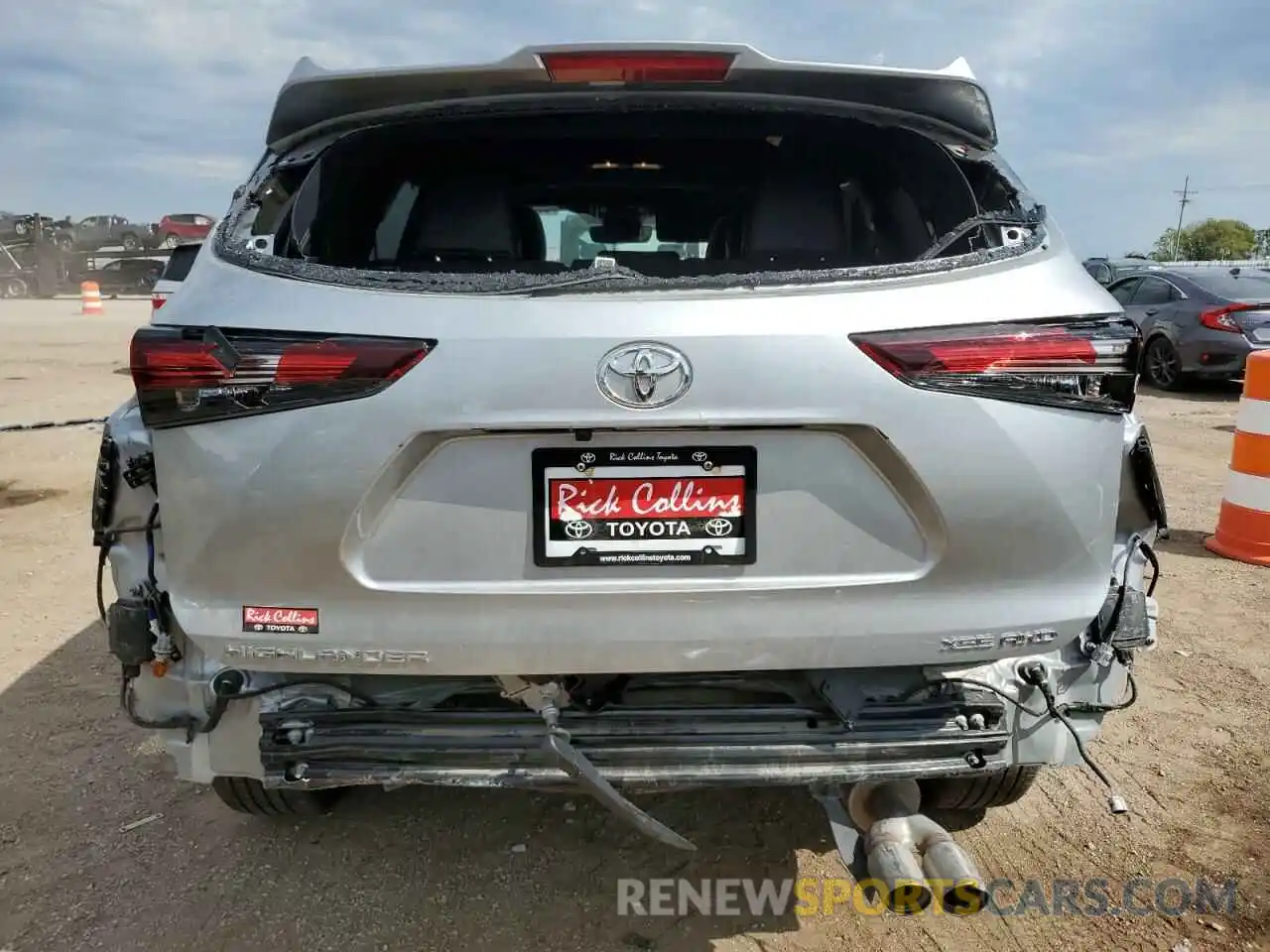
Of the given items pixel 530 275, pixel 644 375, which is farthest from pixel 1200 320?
pixel 644 375

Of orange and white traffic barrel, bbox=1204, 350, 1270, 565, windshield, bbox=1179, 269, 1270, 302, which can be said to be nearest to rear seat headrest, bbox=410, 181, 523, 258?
orange and white traffic barrel, bbox=1204, 350, 1270, 565

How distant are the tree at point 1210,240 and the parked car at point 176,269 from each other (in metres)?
80.4

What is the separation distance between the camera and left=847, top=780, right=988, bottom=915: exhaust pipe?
1.86m

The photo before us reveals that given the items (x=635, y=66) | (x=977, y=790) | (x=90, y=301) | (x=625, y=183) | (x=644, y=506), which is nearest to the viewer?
(x=644, y=506)

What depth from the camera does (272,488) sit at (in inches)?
73.4

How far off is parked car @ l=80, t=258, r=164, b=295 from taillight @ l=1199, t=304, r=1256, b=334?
31.2 meters

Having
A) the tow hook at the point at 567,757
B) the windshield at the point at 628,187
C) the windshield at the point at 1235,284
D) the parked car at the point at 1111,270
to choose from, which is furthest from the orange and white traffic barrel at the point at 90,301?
the tow hook at the point at 567,757

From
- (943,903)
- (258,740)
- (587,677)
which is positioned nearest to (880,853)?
(943,903)

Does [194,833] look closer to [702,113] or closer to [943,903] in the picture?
[943,903]

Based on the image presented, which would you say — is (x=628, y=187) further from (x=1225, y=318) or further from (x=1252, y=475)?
(x=1225, y=318)

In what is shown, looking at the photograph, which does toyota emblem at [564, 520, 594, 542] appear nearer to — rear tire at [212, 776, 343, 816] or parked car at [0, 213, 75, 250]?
rear tire at [212, 776, 343, 816]

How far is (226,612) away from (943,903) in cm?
155

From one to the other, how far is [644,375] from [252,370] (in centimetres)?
76

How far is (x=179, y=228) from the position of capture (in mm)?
33812
